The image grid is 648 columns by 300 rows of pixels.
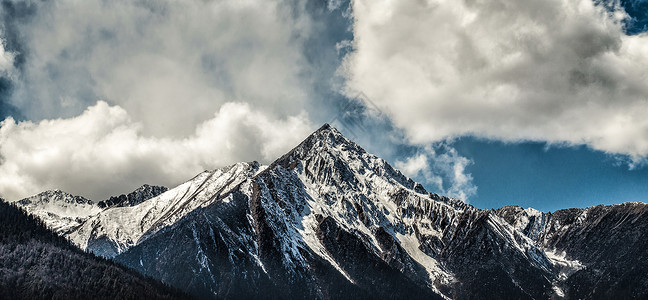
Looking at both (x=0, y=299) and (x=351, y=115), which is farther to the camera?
(x=0, y=299)

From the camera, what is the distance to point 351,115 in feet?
528

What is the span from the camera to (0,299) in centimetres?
19625

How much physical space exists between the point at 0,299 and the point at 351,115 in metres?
170

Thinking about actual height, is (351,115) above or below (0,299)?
above
